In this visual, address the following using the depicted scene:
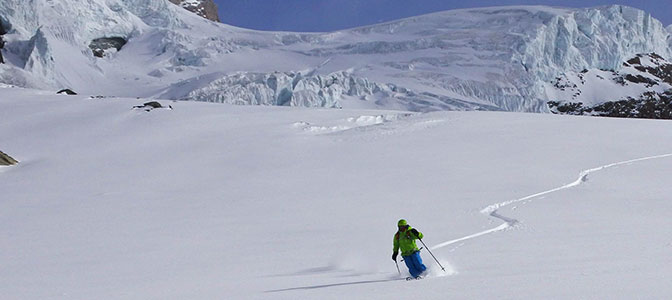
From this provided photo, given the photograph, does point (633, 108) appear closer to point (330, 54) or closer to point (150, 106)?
point (330, 54)

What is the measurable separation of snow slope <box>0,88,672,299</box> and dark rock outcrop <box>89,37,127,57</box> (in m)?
54.3

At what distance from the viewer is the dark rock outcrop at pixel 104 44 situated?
78562mm

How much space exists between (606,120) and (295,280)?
2339 centimetres

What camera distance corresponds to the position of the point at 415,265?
7348 millimetres

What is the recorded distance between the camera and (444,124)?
2530 centimetres

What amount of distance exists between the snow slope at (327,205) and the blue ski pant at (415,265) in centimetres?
19

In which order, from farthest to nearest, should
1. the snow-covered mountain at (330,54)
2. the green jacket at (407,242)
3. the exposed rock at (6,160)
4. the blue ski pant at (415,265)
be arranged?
1. the snow-covered mountain at (330,54)
2. the exposed rock at (6,160)
3. the green jacket at (407,242)
4. the blue ski pant at (415,265)

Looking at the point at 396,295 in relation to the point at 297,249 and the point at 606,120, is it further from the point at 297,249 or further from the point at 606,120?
the point at 606,120

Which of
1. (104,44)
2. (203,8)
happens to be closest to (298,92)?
(104,44)

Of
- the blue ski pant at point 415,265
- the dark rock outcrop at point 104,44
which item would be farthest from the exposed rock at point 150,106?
the dark rock outcrop at point 104,44

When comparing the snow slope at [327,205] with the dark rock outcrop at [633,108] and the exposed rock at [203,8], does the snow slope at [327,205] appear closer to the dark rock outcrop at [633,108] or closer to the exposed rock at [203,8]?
the dark rock outcrop at [633,108]

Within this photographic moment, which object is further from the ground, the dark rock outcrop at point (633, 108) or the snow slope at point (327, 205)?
the snow slope at point (327, 205)

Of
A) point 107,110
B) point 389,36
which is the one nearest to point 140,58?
point 389,36

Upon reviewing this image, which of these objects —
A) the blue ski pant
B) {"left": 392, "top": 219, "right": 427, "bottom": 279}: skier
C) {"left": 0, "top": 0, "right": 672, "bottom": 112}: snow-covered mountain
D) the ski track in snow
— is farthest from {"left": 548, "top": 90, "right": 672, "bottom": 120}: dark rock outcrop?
the blue ski pant
